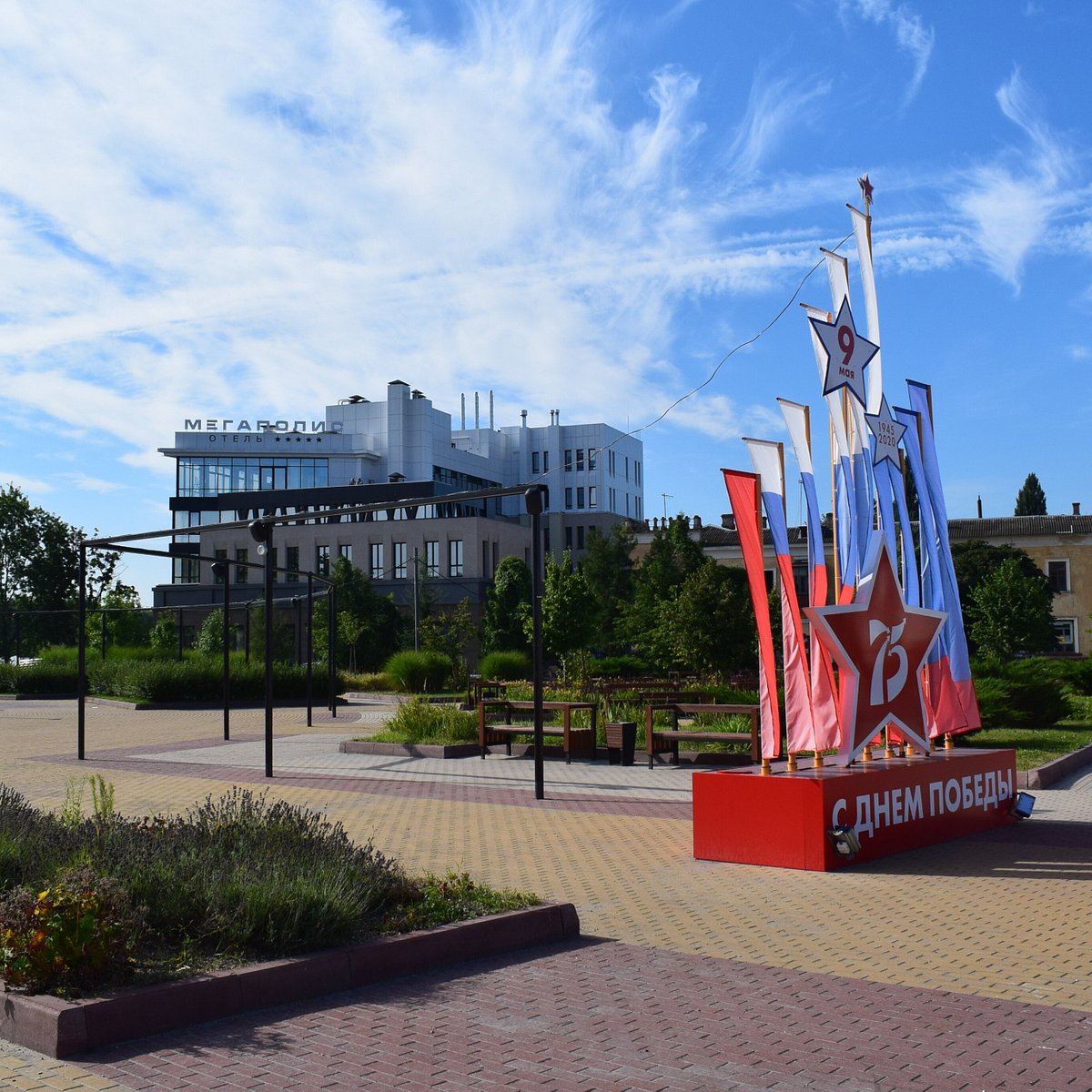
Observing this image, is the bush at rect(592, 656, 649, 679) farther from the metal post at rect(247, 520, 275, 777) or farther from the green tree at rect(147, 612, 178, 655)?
the metal post at rect(247, 520, 275, 777)

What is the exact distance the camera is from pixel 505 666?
151ft

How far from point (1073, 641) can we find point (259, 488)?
56585 mm

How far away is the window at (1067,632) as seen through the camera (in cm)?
7206

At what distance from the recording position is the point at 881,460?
1195cm

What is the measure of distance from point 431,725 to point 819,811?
1221cm

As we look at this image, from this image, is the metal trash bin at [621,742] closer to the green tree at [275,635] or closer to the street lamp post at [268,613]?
the street lamp post at [268,613]

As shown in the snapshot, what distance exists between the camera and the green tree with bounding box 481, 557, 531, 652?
68000 millimetres

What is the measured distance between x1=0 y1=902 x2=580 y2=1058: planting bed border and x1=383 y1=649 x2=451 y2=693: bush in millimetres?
33080

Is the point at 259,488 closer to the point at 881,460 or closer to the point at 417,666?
the point at 417,666

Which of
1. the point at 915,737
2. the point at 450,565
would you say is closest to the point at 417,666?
the point at 915,737

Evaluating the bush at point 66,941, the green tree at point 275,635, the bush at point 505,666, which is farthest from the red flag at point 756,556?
the green tree at point 275,635

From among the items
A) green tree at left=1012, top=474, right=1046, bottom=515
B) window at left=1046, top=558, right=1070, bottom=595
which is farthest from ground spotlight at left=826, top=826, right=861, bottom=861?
green tree at left=1012, top=474, right=1046, bottom=515

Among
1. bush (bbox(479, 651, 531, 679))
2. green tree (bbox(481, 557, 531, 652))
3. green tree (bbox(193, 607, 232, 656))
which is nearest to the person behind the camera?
bush (bbox(479, 651, 531, 679))

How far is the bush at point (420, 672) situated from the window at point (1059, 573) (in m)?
45.9
